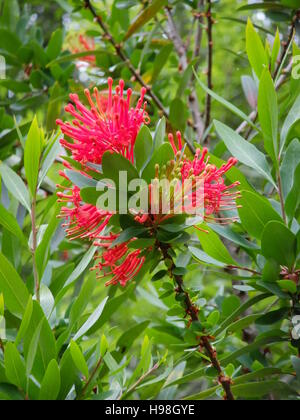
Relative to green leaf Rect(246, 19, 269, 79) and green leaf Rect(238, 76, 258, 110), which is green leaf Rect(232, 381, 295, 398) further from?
green leaf Rect(238, 76, 258, 110)

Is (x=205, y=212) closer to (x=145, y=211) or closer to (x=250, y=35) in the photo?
(x=145, y=211)

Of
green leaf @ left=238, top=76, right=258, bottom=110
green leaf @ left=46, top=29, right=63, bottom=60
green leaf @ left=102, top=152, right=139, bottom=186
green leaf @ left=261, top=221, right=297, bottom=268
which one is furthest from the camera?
green leaf @ left=46, top=29, right=63, bottom=60

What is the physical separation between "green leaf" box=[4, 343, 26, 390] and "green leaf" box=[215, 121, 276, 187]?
0.55 metres

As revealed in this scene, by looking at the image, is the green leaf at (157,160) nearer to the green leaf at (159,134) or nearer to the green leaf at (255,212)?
the green leaf at (159,134)

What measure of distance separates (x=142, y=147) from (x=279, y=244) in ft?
0.99

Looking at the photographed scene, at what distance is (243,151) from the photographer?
3.84 ft

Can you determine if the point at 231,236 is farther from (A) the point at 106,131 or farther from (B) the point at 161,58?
(B) the point at 161,58

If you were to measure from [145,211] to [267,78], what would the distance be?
0.33m

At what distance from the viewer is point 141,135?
0.96 metres

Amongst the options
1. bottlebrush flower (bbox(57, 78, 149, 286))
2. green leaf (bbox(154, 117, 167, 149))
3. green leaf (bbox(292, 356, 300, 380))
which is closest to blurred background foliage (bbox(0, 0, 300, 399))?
green leaf (bbox(292, 356, 300, 380))

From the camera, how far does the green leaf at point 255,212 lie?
3.55 feet

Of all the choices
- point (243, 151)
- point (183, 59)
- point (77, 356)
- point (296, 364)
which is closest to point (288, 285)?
point (296, 364)

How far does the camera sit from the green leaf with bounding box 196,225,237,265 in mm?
1107
